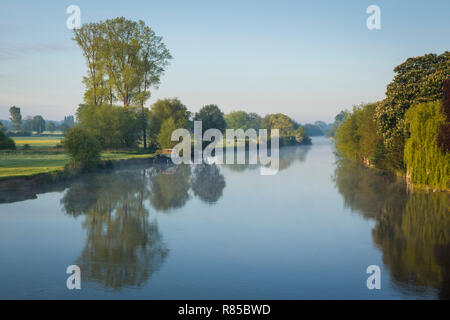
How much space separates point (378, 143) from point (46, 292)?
102 feet

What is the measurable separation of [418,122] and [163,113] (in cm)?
4069

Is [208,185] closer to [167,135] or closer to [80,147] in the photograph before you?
[80,147]

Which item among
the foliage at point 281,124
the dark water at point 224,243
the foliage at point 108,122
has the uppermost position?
the foliage at point 281,124

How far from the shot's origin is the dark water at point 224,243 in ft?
30.0

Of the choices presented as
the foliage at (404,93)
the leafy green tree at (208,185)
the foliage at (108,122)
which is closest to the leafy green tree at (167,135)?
the foliage at (108,122)

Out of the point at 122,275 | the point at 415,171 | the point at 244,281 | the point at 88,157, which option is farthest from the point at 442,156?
the point at 88,157

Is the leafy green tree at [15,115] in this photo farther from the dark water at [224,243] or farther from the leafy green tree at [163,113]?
the dark water at [224,243]

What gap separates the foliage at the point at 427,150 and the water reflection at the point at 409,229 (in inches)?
48.3

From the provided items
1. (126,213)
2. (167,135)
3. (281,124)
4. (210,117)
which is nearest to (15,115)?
(281,124)

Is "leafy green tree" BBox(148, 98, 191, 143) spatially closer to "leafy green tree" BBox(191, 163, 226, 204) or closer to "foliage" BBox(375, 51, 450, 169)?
"leafy green tree" BBox(191, 163, 226, 204)

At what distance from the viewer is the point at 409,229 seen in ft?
47.8

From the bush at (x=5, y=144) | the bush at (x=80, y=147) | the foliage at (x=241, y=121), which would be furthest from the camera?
the foliage at (x=241, y=121)

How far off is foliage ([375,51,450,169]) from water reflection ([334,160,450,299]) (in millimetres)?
3234

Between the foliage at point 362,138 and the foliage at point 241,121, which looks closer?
the foliage at point 362,138
